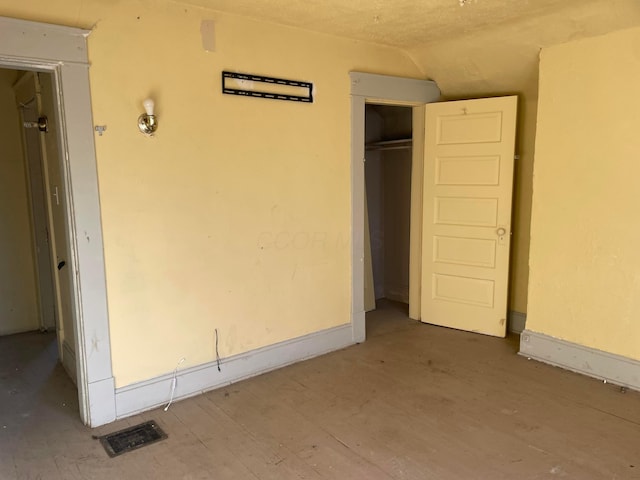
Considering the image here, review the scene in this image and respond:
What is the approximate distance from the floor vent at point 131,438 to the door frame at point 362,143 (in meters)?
1.82

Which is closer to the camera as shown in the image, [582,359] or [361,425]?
[361,425]

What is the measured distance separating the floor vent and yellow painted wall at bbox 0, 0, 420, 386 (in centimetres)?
31

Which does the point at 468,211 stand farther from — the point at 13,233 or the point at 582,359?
the point at 13,233

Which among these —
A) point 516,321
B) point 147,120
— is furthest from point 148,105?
point 516,321

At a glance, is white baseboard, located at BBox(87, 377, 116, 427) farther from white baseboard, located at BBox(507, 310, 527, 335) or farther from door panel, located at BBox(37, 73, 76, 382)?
white baseboard, located at BBox(507, 310, 527, 335)

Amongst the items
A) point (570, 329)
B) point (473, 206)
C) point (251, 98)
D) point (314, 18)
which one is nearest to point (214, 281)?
point (251, 98)

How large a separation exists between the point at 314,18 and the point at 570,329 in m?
2.84

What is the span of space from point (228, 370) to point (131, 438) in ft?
2.58

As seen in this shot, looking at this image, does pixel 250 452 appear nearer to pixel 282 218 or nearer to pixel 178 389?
pixel 178 389

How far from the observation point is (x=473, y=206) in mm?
4145

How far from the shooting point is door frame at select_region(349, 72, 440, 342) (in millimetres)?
3828

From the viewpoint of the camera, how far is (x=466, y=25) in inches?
131

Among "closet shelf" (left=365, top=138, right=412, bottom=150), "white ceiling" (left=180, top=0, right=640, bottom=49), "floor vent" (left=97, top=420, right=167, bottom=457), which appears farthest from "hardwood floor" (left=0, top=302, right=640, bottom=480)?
"white ceiling" (left=180, top=0, right=640, bottom=49)

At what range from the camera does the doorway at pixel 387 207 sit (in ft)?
16.5
